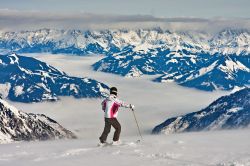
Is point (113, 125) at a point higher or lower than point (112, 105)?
lower

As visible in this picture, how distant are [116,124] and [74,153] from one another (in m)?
3.33

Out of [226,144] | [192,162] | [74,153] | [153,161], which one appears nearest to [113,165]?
[153,161]

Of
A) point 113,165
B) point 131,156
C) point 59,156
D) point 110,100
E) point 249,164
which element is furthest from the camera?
point 110,100

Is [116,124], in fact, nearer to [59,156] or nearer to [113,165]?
[59,156]

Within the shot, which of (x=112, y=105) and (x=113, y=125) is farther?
(x=113, y=125)

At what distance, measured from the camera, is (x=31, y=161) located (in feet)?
77.3

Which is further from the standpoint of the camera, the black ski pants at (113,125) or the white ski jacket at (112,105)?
the black ski pants at (113,125)

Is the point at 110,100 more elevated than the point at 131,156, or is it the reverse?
the point at 110,100

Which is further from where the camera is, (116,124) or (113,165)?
(116,124)

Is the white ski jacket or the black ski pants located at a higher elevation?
the white ski jacket

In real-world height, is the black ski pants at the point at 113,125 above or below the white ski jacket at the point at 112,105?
below

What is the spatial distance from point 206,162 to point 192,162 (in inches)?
24.7

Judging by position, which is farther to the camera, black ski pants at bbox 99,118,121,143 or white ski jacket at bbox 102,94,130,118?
black ski pants at bbox 99,118,121,143

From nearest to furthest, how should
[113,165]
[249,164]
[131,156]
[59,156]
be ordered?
[249,164], [113,165], [131,156], [59,156]
